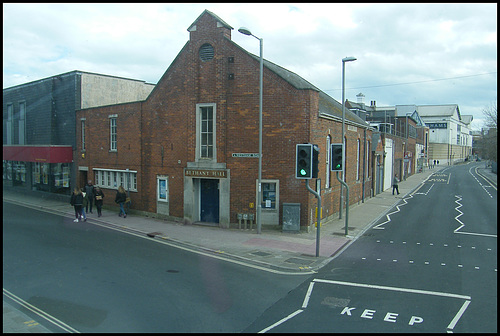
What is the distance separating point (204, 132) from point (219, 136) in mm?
1085

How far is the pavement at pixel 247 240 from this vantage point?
11711 mm

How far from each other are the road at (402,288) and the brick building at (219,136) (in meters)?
4.33

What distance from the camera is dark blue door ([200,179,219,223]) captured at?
1848 cm

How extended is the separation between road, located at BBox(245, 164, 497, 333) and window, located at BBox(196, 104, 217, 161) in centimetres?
788

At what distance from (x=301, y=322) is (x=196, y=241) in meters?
8.03

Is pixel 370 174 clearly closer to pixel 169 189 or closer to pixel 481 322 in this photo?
pixel 169 189

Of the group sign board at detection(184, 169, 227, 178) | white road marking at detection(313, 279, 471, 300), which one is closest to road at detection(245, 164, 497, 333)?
white road marking at detection(313, 279, 471, 300)

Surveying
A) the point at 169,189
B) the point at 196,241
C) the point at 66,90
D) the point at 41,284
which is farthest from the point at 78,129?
the point at 41,284

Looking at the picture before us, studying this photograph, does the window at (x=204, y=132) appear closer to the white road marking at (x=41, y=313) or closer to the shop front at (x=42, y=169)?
the white road marking at (x=41, y=313)

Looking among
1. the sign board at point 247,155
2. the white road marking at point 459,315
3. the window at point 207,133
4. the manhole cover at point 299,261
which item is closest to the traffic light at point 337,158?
the sign board at point 247,155

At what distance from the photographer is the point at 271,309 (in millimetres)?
8367

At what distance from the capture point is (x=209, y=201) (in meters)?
18.7

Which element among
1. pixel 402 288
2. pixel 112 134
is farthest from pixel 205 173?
pixel 402 288

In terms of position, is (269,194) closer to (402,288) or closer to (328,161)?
(328,161)
